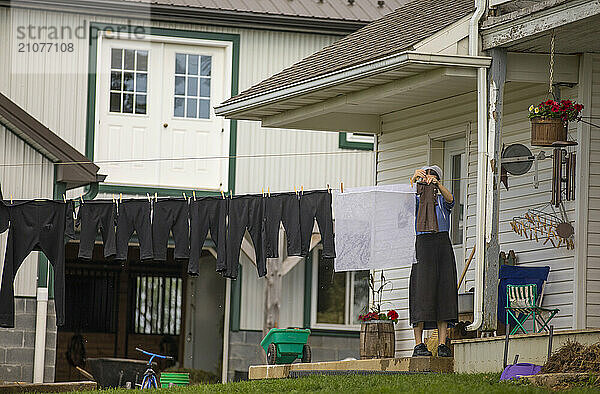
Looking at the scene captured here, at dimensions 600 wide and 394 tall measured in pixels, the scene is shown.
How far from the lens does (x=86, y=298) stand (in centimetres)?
2386

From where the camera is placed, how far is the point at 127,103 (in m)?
21.8

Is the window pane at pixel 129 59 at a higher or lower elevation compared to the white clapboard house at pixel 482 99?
higher

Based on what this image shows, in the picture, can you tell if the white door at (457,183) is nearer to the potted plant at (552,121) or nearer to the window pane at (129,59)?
the potted plant at (552,121)

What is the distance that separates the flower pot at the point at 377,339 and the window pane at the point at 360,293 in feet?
24.9

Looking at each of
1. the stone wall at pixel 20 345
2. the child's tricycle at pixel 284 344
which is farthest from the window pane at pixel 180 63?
the child's tricycle at pixel 284 344

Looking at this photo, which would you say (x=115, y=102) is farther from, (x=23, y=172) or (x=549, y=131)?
(x=549, y=131)

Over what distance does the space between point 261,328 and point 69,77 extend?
559 cm

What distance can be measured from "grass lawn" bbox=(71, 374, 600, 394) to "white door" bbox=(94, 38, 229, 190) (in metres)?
9.61

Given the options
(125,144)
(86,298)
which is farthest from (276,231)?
(86,298)

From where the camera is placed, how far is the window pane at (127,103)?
2178 centimetres

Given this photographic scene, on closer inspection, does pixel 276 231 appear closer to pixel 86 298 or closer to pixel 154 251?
pixel 154 251

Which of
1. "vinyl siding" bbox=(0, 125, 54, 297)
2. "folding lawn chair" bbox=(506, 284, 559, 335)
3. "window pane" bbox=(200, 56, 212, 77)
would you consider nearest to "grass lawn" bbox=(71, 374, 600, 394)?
"folding lawn chair" bbox=(506, 284, 559, 335)

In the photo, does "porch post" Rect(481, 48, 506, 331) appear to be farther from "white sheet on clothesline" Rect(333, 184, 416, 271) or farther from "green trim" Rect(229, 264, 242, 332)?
"green trim" Rect(229, 264, 242, 332)

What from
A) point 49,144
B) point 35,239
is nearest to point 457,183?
point 35,239
